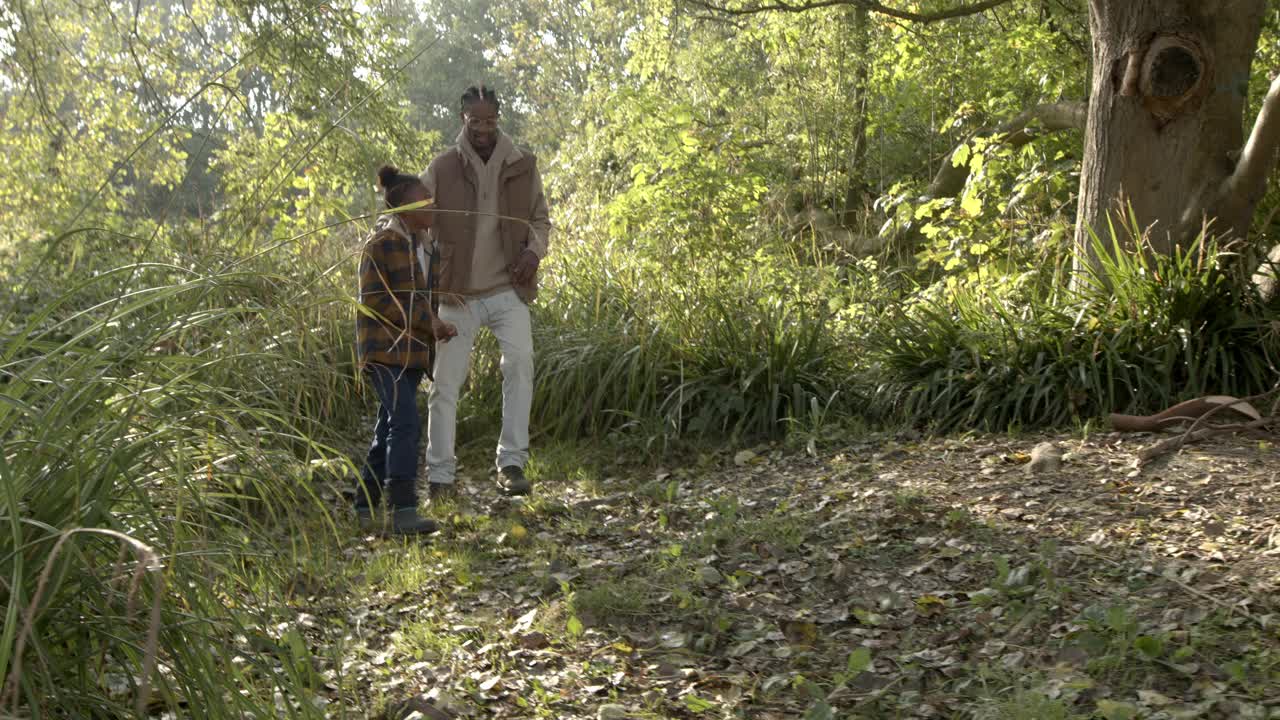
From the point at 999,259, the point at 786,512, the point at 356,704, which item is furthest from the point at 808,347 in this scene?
the point at 356,704

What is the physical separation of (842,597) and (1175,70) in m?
4.19

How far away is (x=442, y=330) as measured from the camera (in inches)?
214

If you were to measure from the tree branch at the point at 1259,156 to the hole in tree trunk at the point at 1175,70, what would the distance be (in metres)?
0.42

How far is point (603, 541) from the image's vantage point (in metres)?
5.21

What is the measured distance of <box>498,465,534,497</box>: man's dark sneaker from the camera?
19.8ft

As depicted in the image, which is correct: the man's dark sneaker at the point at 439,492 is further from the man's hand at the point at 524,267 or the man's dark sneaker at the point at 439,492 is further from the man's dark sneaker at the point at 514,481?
the man's hand at the point at 524,267

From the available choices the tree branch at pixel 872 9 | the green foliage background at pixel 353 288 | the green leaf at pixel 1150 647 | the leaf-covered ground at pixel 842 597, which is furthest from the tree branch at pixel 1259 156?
the green leaf at pixel 1150 647

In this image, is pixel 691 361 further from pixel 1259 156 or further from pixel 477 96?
pixel 1259 156

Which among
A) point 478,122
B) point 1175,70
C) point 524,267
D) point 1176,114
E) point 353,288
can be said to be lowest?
point 353,288

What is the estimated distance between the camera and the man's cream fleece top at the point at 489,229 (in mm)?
5895

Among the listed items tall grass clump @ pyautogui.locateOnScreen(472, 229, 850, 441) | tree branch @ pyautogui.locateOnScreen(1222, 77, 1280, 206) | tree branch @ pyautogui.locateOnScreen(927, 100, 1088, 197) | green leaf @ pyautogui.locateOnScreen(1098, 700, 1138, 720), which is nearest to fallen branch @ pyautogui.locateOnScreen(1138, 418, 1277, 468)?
tree branch @ pyautogui.locateOnScreen(1222, 77, 1280, 206)

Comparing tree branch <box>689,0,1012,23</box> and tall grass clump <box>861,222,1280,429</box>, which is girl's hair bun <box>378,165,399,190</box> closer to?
tall grass clump <box>861,222,1280,429</box>

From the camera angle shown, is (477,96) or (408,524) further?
(477,96)

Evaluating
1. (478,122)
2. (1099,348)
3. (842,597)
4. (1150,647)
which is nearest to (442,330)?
(478,122)
